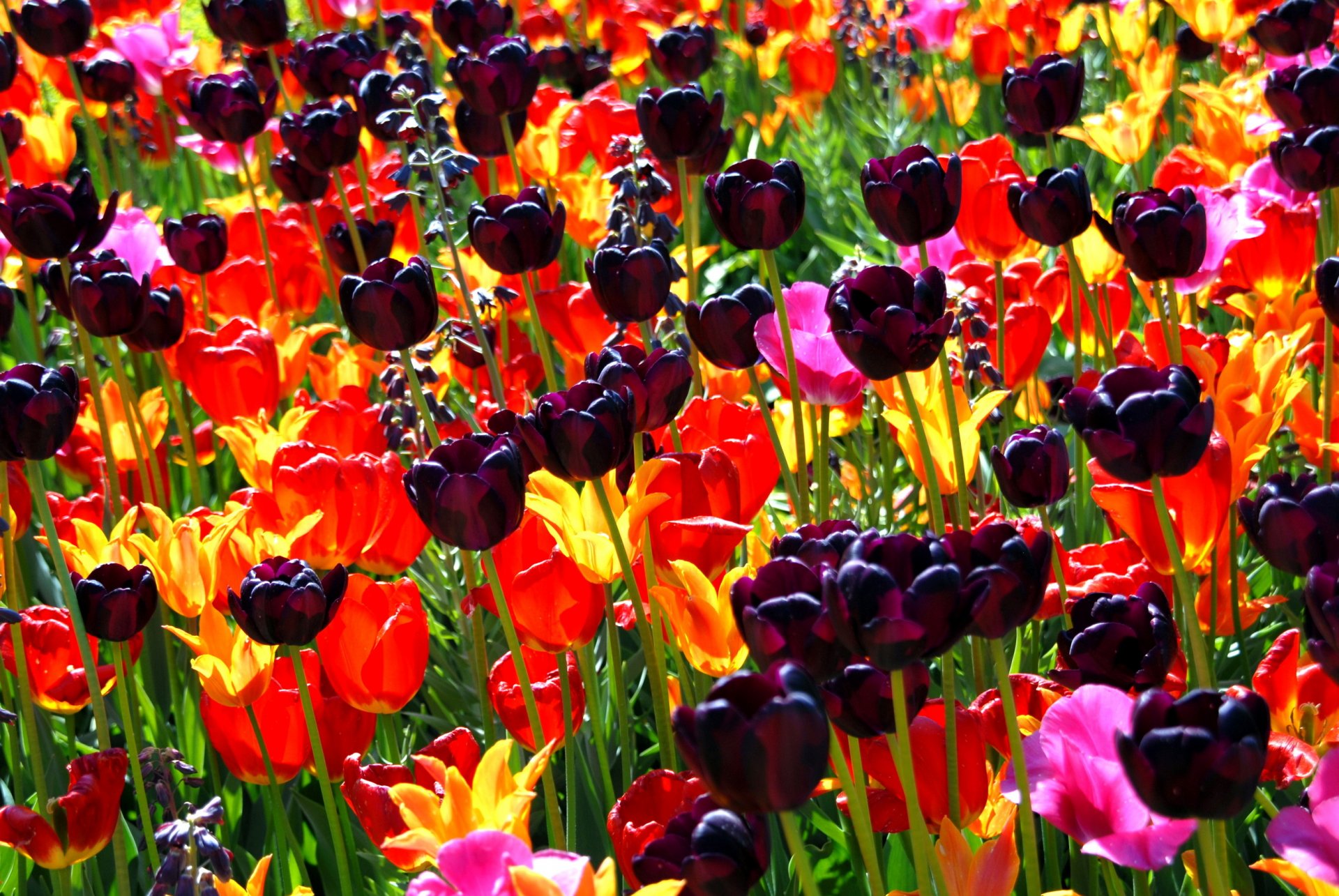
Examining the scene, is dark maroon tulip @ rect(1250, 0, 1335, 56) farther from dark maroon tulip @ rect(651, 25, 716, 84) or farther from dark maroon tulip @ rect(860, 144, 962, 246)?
dark maroon tulip @ rect(860, 144, 962, 246)

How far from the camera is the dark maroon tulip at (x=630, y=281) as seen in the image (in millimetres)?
1650

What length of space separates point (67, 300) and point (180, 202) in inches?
94.5

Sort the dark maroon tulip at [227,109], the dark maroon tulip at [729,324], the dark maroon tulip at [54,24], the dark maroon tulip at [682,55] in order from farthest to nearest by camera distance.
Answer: the dark maroon tulip at [682,55] → the dark maroon tulip at [54,24] → the dark maroon tulip at [227,109] → the dark maroon tulip at [729,324]

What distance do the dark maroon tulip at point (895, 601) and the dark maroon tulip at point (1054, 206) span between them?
3.15 feet

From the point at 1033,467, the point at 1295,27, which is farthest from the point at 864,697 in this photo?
the point at 1295,27

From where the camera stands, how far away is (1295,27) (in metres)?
2.53

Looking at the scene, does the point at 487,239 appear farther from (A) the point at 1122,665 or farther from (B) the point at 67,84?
(B) the point at 67,84

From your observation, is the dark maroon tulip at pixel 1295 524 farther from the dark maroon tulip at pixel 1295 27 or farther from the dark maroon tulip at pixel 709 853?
the dark maroon tulip at pixel 1295 27

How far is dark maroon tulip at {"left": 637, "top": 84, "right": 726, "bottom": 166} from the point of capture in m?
1.85

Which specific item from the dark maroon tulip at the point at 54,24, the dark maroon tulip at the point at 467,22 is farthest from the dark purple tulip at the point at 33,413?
the dark maroon tulip at the point at 54,24

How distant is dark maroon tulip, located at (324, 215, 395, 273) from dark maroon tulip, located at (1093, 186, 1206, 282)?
53.8 inches

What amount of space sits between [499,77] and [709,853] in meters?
1.60

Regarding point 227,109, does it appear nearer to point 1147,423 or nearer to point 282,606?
point 282,606

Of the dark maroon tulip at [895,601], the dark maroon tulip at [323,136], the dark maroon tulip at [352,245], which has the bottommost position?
the dark maroon tulip at [895,601]
